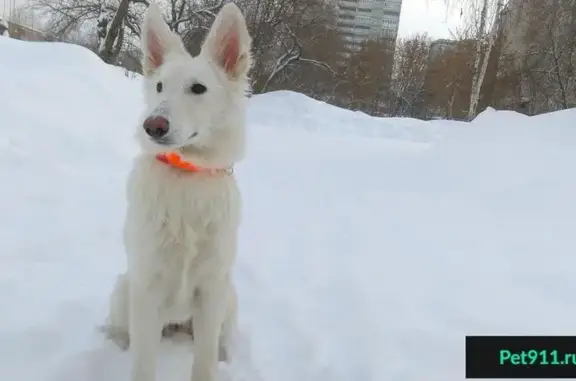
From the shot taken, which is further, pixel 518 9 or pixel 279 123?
pixel 518 9

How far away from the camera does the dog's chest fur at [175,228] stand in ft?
6.02

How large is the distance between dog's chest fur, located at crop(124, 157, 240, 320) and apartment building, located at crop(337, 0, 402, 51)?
20601mm

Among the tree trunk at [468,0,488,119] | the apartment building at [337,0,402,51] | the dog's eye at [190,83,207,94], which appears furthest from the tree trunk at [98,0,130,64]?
the dog's eye at [190,83,207,94]

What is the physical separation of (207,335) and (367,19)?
22796 mm

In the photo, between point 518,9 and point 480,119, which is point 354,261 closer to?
point 480,119

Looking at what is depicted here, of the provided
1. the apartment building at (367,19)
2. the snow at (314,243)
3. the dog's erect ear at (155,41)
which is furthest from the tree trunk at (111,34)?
the dog's erect ear at (155,41)

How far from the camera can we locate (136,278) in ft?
6.21

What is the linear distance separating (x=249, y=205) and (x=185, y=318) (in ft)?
9.63

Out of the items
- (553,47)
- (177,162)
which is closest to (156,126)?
(177,162)

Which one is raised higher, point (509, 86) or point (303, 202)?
point (509, 86)

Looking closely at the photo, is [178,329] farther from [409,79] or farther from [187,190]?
[409,79]

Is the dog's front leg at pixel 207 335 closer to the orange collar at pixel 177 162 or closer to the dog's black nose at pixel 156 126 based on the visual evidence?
the orange collar at pixel 177 162

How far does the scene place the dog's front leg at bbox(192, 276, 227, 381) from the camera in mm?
2014

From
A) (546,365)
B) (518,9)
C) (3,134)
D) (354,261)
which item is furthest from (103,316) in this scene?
(518,9)
